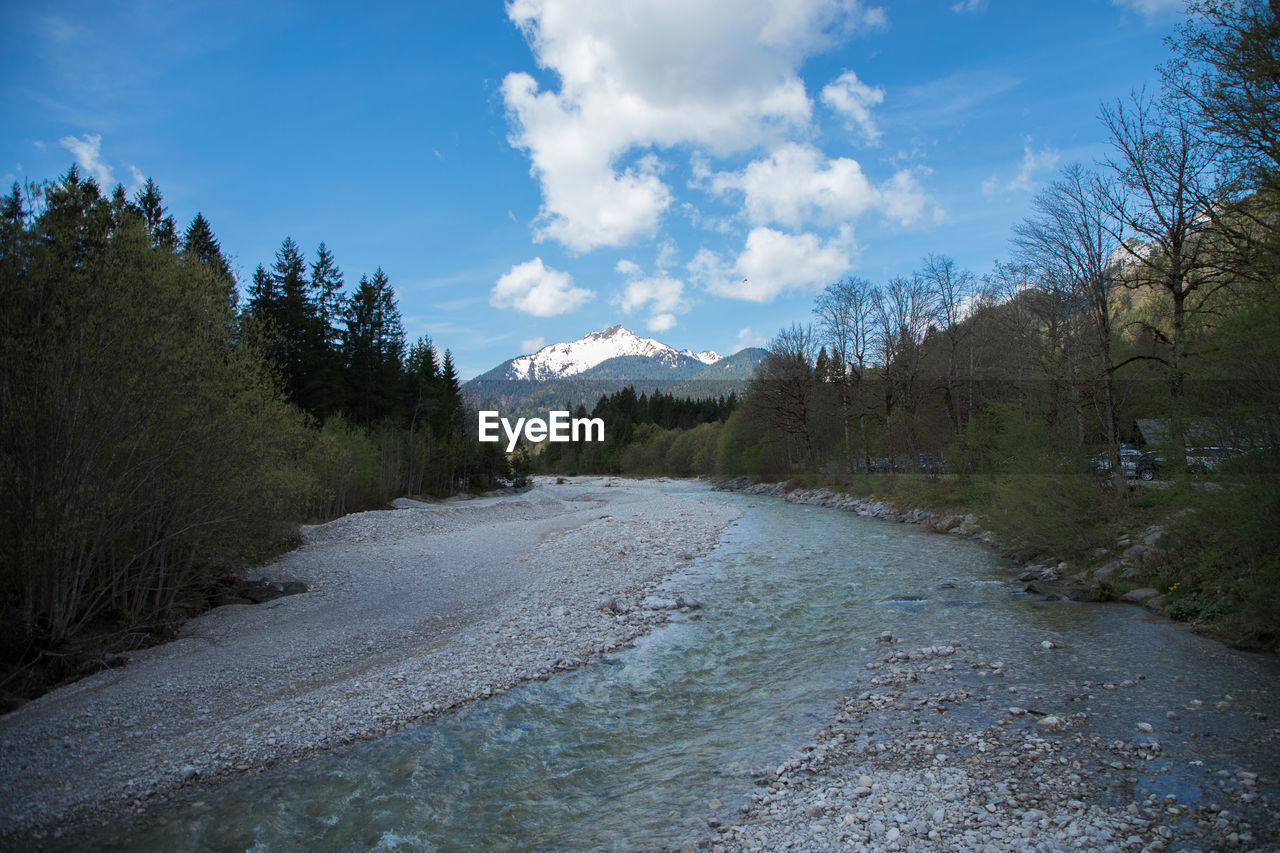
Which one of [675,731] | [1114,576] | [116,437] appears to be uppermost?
[116,437]

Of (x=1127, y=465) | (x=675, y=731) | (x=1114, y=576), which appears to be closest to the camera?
(x=675, y=731)

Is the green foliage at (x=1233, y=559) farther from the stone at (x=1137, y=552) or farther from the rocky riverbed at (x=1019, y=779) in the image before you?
the rocky riverbed at (x=1019, y=779)

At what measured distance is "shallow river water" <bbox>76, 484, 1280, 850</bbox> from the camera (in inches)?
234

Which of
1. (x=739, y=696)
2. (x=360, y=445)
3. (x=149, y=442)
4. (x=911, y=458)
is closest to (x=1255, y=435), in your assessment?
(x=739, y=696)

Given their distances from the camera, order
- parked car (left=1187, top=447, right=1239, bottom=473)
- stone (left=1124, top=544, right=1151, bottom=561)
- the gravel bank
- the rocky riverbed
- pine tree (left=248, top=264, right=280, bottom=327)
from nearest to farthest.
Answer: the rocky riverbed < the gravel bank < parked car (left=1187, top=447, right=1239, bottom=473) < stone (left=1124, top=544, right=1151, bottom=561) < pine tree (left=248, top=264, right=280, bottom=327)

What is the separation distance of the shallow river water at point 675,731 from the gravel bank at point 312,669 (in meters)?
0.66

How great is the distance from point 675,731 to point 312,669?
21.5ft

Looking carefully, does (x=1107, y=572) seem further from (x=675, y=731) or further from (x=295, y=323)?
(x=295, y=323)

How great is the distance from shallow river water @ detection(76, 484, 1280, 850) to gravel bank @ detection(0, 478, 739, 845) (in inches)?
25.9

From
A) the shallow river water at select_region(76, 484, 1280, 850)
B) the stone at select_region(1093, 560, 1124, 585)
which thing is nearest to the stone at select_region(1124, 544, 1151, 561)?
the stone at select_region(1093, 560, 1124, 585)

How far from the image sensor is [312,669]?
34.5ft

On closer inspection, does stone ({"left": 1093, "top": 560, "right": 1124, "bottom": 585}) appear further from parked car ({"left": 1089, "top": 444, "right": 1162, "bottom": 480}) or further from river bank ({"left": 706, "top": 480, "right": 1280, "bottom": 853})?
river bank ({"left": 706, "top": 480, "right": 1280, "bottom": 853})

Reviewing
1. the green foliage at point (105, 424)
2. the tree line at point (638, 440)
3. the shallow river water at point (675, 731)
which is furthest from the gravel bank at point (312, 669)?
the tree line at point (638, 440)

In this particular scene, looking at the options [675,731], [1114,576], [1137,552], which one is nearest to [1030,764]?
[675,731]
